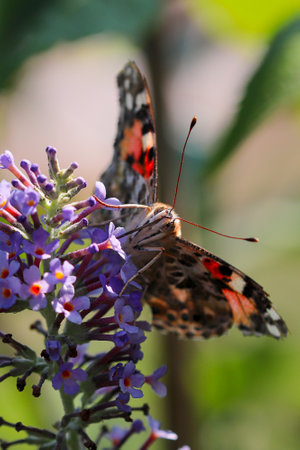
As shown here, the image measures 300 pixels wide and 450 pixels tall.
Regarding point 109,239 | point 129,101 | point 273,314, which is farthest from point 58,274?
point 129,101

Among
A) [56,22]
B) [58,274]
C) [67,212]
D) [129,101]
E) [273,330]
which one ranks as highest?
[56,22]

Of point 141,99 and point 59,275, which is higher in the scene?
point 141,99

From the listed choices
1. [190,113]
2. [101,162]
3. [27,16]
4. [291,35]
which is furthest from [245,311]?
[101,162]

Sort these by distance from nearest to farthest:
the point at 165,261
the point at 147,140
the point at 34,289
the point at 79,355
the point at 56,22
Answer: the point at 34,289 → the point at 79,355 → the point at 165,261 → the point at 147,140 → the point at 56,22

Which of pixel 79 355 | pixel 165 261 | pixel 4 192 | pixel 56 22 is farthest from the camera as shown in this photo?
pixel 56 22

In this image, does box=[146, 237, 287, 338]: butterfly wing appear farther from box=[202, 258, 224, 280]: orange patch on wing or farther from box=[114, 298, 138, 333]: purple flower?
box=[114, 298, 138, 333]: purple flower

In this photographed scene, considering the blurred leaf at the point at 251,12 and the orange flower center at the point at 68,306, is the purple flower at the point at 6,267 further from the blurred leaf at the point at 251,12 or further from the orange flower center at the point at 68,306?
the blurred leaf at the point at 251,12

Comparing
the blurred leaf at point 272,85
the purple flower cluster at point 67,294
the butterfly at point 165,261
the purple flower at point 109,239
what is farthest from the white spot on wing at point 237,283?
the blurred leaf at point 272,85

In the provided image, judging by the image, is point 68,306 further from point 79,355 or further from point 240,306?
point 240,306
